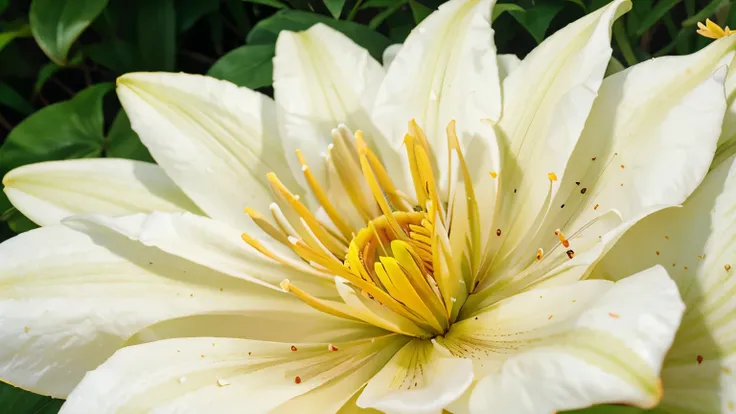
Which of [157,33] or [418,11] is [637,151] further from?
Answer: [157,33]

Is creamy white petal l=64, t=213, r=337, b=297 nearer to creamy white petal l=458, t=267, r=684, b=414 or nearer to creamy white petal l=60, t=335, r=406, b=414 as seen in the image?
creamy white petal l=60, t=335, r=406, b=414

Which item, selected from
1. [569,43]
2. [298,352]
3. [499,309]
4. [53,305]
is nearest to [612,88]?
[569,43]

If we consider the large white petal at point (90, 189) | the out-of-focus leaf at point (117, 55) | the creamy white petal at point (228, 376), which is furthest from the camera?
the out-of-focus leaf at point (117, 55)

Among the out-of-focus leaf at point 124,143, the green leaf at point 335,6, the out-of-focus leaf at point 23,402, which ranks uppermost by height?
the green leaf at point 335,6

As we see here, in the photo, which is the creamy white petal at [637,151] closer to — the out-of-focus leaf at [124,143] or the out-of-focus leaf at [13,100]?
the out-of-focus leaf at [124,143]

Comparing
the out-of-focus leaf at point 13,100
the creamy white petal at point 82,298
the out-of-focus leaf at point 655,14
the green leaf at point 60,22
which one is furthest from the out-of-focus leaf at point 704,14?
the out-of-focus leaf at point 13,100

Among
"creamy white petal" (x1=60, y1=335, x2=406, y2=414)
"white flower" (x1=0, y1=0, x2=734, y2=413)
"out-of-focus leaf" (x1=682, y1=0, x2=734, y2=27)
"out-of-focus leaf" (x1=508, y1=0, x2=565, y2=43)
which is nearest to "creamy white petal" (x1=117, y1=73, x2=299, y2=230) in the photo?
"white flower" (x1=0, y1=0, x2=734, y2=413)

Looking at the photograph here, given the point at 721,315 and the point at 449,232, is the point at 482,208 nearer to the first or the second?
the point at 449,232
